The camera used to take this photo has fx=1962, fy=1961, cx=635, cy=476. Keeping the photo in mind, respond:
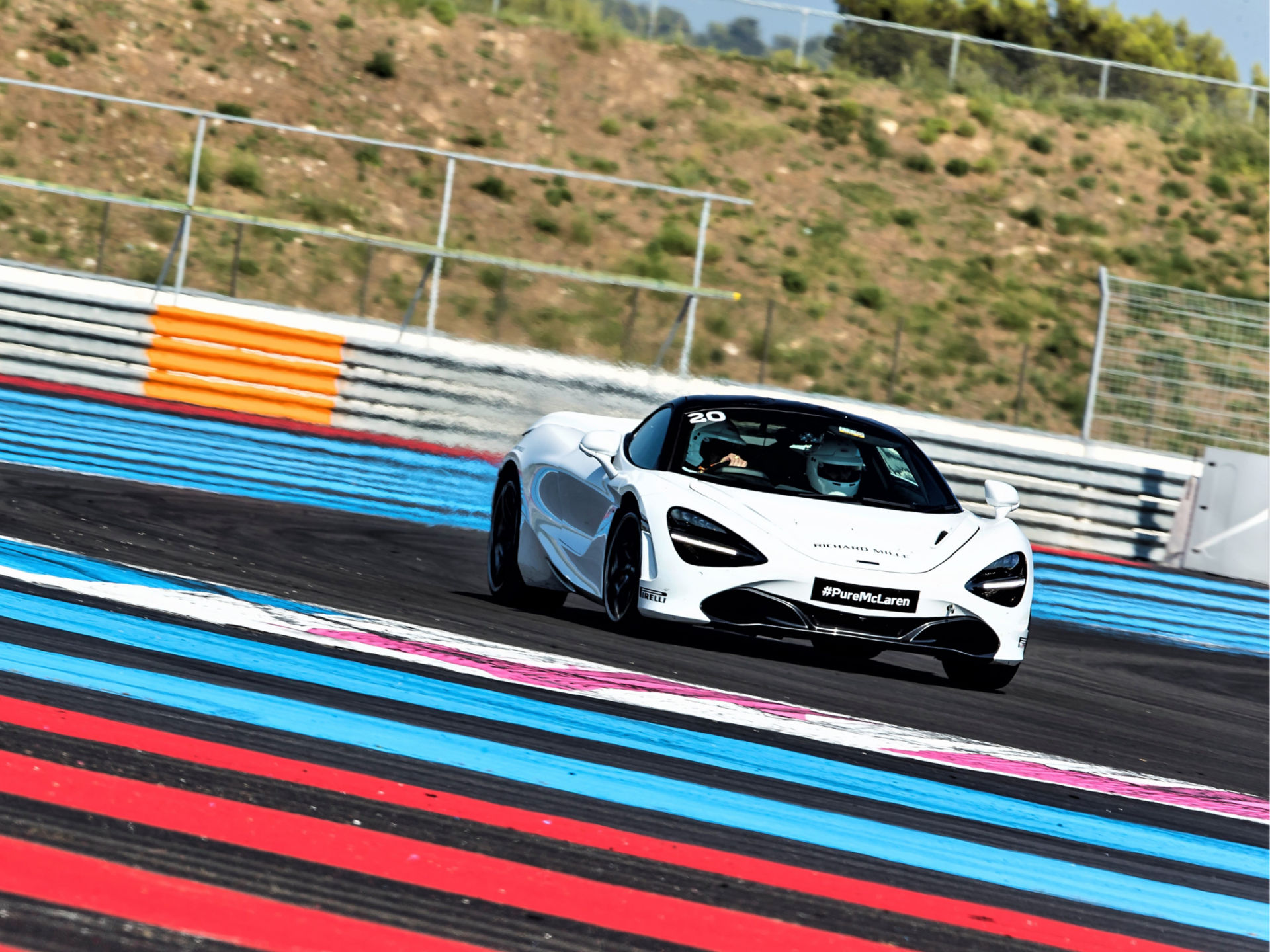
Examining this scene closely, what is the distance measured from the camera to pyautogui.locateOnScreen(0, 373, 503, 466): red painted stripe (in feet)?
64.6

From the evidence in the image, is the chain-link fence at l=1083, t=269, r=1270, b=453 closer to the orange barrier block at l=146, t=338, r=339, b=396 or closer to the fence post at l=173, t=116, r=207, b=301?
the orange barrier block at l=146, t=338, r=339, b=396

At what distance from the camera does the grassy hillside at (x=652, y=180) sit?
3831cm

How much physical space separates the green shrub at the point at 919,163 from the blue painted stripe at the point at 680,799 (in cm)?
4299

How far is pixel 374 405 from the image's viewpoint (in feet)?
66.1

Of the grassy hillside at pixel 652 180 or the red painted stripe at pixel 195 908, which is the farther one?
the grassy hillside at pixel 652 180

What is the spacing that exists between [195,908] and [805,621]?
16.3 ft

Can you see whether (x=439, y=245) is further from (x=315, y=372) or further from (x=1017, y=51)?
(x=1017, y=51)

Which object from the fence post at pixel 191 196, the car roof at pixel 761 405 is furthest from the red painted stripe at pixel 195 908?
the fence post at pixel 191 196

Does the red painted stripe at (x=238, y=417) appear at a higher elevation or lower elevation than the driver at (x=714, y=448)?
lower

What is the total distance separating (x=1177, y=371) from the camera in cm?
2025

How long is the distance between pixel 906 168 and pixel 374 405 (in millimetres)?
29964

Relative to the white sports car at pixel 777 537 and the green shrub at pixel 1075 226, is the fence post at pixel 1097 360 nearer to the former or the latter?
the white sports car at pixel 777 537

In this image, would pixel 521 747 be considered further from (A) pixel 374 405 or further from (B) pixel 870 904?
(A) pixel 374 405

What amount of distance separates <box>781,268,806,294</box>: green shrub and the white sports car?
106ft
